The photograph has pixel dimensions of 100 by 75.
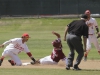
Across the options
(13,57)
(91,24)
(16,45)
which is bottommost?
(13,57)

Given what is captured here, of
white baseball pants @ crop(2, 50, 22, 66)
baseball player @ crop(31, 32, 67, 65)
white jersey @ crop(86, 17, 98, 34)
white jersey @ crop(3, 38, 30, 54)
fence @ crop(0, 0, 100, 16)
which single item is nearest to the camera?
baseball player @ crop(31, 32, 67, 65)

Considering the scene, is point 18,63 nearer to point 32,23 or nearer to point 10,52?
point 10,52

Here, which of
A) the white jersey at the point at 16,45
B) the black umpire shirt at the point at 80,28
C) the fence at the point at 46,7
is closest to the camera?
the black umpire shirt at the point at 80,28

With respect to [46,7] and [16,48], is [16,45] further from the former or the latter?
[46,7]

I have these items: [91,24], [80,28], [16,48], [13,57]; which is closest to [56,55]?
[16,48]

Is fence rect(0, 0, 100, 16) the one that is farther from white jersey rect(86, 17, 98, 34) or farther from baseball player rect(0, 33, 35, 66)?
baseball player rect(0, 33, 35, 66)

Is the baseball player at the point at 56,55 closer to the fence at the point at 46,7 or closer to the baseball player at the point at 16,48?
the baseball player at the point at 16,48

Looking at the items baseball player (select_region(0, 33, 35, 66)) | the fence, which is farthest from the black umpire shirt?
the fence

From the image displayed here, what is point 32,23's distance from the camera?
45156 mm

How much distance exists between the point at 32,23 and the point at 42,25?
142 cm

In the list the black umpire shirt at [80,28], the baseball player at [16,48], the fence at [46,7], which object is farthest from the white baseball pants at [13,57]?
the fence at [46,7]

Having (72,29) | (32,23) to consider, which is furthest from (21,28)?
(72,29)

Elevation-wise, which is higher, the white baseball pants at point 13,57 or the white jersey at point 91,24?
the white jersey at point 91,24

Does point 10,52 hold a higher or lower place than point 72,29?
lower
